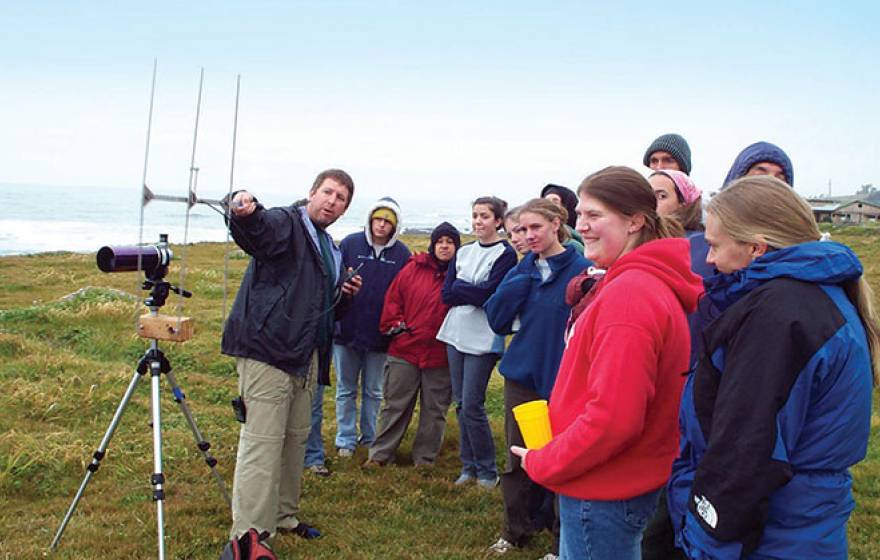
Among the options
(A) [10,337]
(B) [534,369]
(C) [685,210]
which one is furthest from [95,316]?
(C) [685,210]

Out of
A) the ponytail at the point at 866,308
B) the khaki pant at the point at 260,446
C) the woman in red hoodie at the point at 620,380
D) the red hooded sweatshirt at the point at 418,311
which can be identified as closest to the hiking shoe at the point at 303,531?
the khaki pant at the point at 260,446

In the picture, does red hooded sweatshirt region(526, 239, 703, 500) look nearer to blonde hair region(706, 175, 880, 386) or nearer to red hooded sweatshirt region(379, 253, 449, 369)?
blonde hair region(706, 175, 880, 386)

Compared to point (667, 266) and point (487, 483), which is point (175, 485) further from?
point (667, 266)

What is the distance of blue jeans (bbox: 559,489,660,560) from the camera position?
8.70 feet

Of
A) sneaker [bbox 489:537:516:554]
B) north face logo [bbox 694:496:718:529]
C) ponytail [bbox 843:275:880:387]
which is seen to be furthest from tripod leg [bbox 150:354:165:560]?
ponytail [bbox 843:275:880:387]

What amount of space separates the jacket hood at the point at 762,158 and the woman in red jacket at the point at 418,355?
2.95 m

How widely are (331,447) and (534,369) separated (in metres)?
2.99

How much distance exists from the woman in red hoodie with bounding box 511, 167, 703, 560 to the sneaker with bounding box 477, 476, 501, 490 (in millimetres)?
3482

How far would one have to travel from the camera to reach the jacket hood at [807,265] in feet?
7.61

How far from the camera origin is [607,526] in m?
2.65

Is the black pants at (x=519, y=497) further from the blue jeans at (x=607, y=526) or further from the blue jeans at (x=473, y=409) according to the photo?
the blue jeans at (x=607, y=526)

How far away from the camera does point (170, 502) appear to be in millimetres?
5617

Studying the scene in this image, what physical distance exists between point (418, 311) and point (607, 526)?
13.8ft

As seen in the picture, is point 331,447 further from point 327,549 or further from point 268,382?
point 268,382
